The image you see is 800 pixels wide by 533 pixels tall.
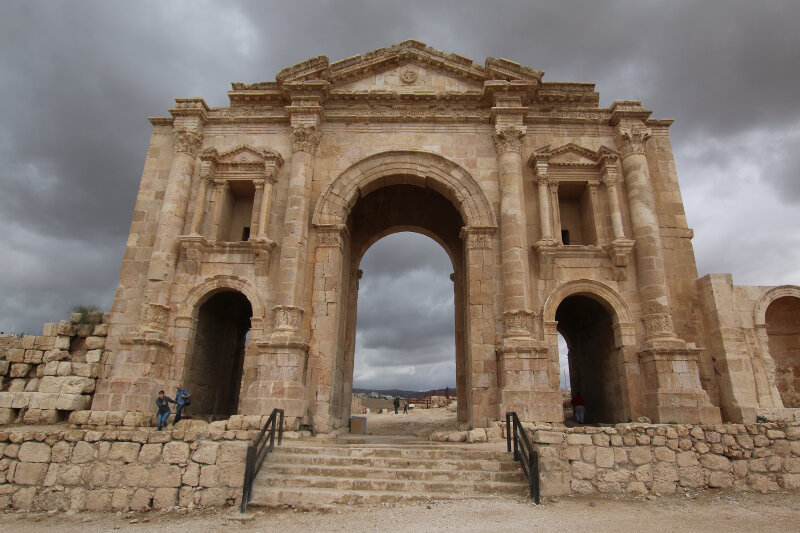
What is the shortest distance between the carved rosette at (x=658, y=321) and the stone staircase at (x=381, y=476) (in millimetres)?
6100

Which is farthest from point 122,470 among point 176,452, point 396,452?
point 396,452

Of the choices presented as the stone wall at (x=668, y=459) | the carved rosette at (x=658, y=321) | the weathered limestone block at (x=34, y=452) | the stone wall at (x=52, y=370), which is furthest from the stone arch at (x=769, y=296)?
the stone wall at (x=52, y=370)

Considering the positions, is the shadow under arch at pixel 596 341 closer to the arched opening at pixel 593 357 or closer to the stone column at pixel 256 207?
the arched opening at pixel 593 357

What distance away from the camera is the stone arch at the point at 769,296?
12.5 meters

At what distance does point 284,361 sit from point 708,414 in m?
10.7

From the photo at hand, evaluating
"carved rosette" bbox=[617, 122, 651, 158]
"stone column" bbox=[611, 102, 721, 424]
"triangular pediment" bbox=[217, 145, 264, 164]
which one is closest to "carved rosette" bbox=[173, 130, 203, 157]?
"triangular pediment" bbox=[217, 145, 264, 164]

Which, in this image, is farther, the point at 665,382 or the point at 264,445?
the point at 665,382

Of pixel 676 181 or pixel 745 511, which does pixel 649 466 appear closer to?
pixel 745 511

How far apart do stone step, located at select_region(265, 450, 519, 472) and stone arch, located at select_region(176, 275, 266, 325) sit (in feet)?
16.7

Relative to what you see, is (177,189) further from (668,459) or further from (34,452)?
(668,459)

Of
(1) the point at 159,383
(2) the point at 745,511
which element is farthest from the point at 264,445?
(2) the point at 745,511

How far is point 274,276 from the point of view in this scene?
44.0 feet

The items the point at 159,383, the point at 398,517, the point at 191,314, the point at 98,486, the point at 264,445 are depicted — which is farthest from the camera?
the point at 191,314

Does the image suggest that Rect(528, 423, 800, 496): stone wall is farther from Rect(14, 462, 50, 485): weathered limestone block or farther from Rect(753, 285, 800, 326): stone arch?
Rect(14, 462, 50, 485): weathered limestone block
